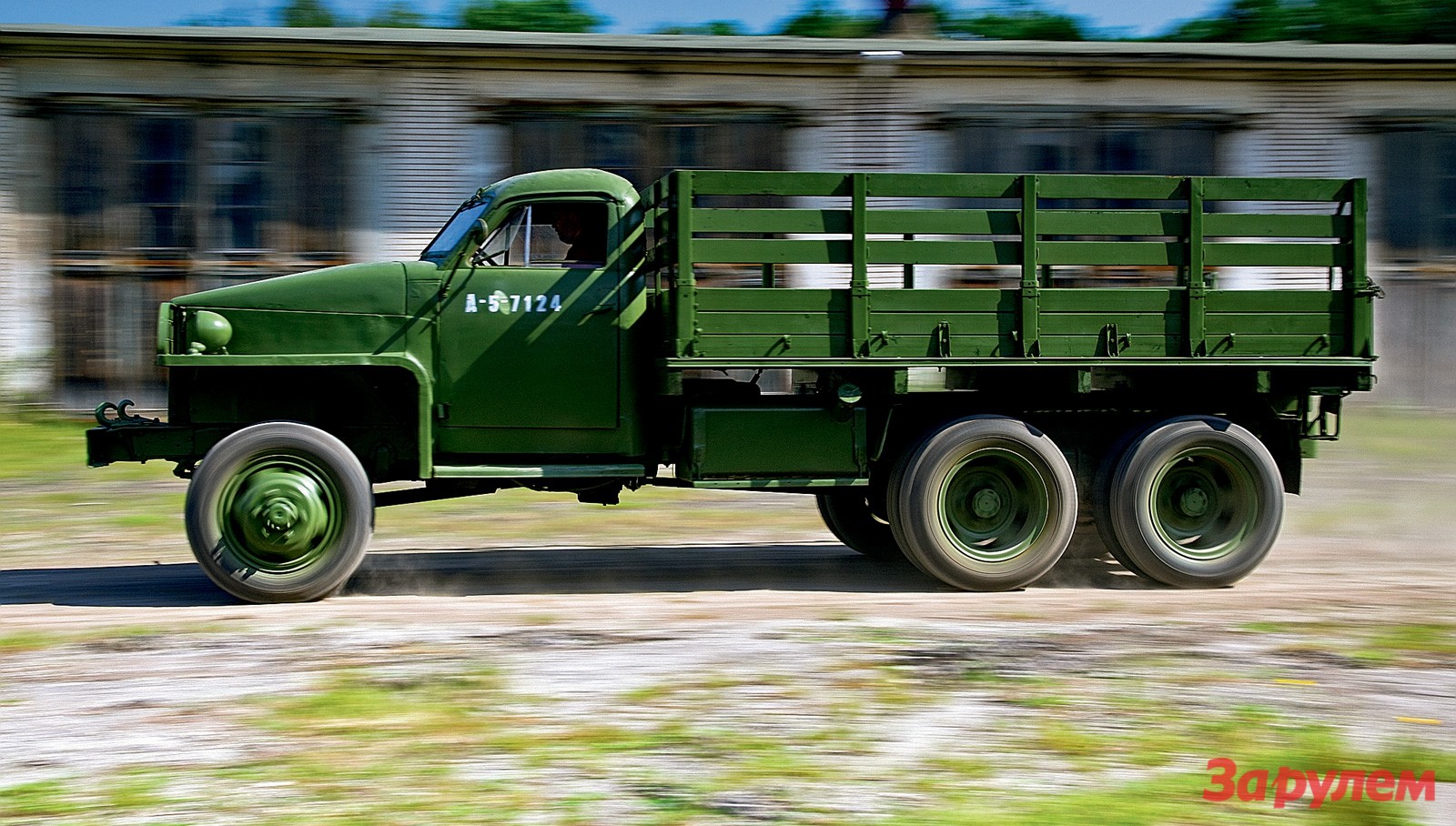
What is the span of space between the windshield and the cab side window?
0.21 m

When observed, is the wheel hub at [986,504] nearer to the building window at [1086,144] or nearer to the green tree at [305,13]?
the building window at [1086,144]

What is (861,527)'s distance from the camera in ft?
30.5

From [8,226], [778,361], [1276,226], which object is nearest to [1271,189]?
[1276,226]

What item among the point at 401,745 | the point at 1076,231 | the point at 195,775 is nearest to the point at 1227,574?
the point at 1076,231

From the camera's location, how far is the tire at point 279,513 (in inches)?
285

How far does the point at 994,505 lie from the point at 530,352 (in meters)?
2.91

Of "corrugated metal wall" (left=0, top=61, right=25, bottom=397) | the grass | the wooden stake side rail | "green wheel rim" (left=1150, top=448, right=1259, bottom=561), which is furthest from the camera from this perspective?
"corrugated metal wall" (left=0, top=61, right=25, bottom=397)

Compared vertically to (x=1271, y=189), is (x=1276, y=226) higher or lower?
lower

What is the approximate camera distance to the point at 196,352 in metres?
7.44

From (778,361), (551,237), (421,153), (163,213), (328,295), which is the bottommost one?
(778,361)

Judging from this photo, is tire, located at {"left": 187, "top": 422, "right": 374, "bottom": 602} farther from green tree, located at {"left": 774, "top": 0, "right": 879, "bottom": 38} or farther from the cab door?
green tree, located at {"left": 774, "top": 0, "right": 879, "bottom": 38}

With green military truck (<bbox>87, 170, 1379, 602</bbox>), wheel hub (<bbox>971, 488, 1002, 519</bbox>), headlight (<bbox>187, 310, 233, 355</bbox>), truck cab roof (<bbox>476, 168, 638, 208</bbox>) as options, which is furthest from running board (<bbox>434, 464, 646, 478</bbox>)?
wheel hub (<bbox>971, 488, 1002, 519</bbox>)

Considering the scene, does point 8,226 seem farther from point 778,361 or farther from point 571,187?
point 778,361

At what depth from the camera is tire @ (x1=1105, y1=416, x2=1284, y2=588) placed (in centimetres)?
797
